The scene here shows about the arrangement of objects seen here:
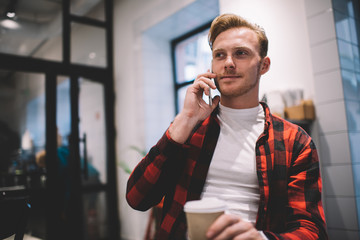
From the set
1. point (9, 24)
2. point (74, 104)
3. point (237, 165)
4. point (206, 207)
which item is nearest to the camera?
point (206, 207)

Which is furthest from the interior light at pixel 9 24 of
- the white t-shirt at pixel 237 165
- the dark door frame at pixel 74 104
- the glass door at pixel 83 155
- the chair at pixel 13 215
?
the white t-shirt at pixel 237 165

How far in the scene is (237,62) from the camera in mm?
1122

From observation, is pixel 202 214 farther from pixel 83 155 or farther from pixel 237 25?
pixel 83 155

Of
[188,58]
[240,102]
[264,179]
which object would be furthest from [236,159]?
[188,58]

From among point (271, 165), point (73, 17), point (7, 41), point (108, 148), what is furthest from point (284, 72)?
point (7, 41)

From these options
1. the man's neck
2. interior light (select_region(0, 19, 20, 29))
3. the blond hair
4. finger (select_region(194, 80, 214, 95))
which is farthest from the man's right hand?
interior light (select_region(0, 19, 20, 29))

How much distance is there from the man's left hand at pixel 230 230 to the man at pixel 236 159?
25cm

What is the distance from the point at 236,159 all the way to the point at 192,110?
27cm

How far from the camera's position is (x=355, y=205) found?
1.69m

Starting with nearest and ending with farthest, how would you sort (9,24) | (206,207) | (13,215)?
(206,207), (13,215), (9,24)

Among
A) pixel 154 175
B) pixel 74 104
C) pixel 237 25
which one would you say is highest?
pixel 74 104

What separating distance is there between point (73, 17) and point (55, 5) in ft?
0.88

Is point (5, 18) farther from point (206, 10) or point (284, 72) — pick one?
point (284, 72)

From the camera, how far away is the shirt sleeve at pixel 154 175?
984mm
